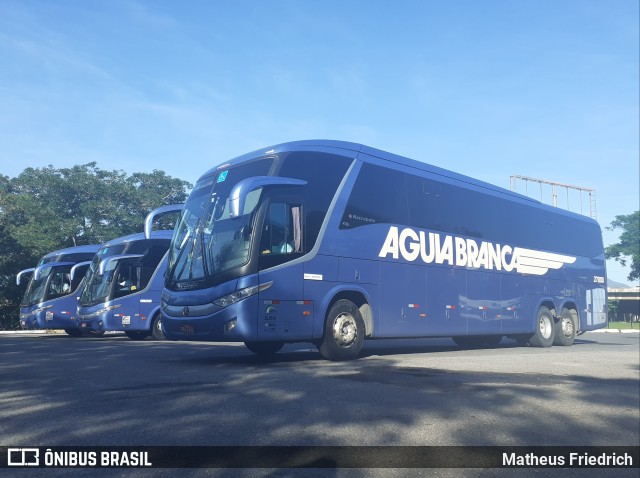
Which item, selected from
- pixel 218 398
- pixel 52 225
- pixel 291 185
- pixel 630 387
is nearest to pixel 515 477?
pixel 218 398

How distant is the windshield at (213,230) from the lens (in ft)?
31.2

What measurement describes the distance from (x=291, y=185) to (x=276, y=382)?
379 centimetres

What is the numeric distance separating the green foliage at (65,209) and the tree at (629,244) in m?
44.5

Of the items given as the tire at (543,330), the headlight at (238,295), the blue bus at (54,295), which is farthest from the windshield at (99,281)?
the tire at (543,330)

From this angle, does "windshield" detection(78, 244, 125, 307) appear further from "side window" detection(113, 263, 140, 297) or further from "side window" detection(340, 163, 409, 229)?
"side window" detection(340, 163, 409, 229)

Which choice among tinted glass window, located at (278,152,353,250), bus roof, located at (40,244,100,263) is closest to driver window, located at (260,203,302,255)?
tinted glass window, located at (278,152,353,250)

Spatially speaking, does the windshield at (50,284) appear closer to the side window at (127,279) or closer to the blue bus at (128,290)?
the blue bus at (128,290)

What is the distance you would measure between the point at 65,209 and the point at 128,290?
32.1m

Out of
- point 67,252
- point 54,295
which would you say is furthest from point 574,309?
point 67,252

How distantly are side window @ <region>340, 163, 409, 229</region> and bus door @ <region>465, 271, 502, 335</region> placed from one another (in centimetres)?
302

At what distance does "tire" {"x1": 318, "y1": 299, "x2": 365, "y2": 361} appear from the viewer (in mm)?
10180

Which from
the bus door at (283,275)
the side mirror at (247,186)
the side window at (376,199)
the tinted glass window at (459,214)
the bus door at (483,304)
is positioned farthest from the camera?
the bus door at (483,304)

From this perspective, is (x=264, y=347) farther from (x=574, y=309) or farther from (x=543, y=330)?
(x=574, y=309)

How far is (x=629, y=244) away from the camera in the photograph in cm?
5875
